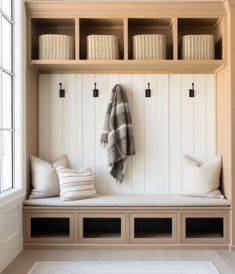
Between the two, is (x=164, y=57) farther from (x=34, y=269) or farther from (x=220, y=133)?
(x=34, y=269)

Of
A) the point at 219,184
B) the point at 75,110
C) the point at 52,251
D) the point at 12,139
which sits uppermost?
the point at 75,110

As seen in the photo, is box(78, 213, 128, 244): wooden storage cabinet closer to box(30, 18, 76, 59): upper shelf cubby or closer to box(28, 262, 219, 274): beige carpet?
box(28, 262, 219, 274): beige carpet

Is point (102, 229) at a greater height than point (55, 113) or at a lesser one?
lesser

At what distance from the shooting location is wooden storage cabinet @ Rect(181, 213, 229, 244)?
3.52 m

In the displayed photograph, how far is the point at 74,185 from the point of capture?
3580 millimetres

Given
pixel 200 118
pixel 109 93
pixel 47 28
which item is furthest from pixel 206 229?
pixel 47 28

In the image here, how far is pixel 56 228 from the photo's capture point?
395 cm

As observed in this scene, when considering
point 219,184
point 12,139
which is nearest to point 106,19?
point 12,139

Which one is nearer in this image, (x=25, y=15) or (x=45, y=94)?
(x=25, y=15)

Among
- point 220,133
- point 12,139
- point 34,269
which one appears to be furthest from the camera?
point 220,133

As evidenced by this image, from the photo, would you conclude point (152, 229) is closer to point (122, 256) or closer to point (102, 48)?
point (122, 256)

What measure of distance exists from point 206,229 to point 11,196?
2140mm

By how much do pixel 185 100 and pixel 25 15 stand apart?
1.94 metres

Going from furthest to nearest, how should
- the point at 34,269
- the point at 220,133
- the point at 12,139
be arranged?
the point at 220,133
the point at 12,139
the point at 34,269
